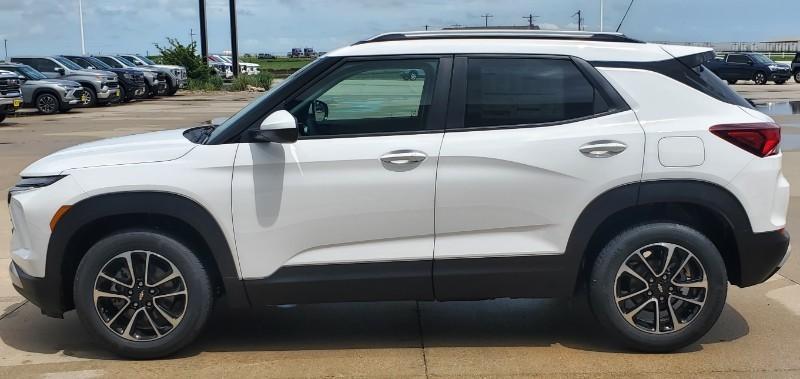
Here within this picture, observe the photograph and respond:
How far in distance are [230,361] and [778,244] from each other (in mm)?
3092

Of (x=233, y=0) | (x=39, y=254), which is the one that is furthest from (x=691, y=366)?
(x=233, y=0)

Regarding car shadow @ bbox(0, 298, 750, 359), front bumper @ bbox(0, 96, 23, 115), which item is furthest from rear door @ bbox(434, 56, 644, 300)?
front bumper @ bbox(0, 96, 23, 115)

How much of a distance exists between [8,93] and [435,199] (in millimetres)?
18735

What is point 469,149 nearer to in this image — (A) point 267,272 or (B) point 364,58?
(B) point 364,58

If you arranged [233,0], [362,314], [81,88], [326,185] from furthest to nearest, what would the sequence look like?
1. [233,0]
2. [81,88]
3. [362,314]
4. [326,185]

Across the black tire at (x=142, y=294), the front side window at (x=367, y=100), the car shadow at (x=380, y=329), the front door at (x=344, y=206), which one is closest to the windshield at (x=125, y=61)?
the car shadow at (x=380, y=329)

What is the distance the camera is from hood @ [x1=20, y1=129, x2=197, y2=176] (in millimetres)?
4336

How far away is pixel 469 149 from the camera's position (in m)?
4.27

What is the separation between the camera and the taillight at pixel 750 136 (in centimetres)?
429

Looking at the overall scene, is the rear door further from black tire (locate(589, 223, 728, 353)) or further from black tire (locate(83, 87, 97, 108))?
black tire (locate(83, 87, 97, 108))

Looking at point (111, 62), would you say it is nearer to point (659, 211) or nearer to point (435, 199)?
point (435, 199)

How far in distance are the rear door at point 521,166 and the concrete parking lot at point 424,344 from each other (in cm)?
42

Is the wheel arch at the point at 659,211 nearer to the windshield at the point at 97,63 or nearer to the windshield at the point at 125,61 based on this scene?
the windshield at the point at 97,63

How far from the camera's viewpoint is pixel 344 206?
4254mm
